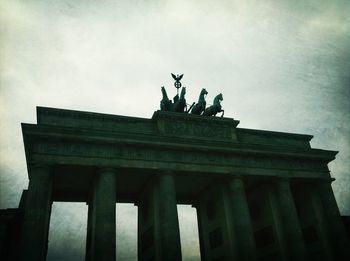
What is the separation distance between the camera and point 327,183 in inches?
1207

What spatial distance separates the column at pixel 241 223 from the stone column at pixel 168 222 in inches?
205

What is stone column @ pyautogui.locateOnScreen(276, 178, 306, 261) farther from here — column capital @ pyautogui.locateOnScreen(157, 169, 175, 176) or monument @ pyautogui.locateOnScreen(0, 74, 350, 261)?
column capital @ pyautogui.locateOnScreen(157, 169, 175, 176)

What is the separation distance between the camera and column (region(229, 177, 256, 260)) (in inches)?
973

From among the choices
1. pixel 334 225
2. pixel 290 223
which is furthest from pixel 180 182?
pixel 334 225

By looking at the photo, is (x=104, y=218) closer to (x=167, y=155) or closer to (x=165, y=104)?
(x=167, y=155)

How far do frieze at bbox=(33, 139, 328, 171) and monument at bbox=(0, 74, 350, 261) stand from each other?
80 millimetres

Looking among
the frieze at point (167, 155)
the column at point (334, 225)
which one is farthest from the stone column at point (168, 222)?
the column at point (334, 225)

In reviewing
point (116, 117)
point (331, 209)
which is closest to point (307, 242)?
point (331, 209)

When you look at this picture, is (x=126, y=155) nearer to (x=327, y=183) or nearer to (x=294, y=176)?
(x=294, y=176)

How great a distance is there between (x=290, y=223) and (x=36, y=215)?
19.8 m

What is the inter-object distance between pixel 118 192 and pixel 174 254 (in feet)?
35.2

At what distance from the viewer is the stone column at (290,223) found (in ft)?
86.4

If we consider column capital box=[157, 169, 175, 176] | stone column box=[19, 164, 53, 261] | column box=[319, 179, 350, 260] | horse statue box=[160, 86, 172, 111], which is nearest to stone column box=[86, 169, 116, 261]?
stone column box=[19, 164, 53, 261]

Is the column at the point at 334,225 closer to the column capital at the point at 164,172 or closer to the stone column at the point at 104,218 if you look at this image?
the column capital at the point at 164,172
